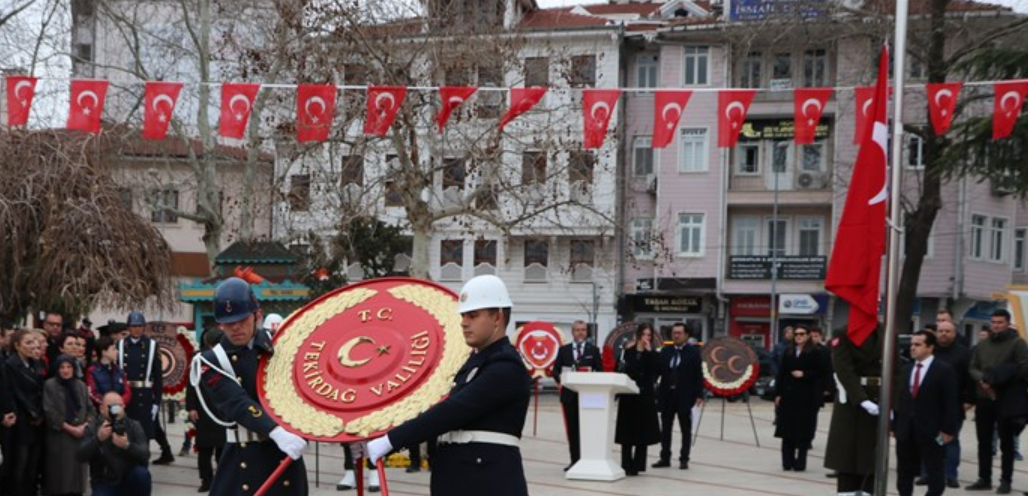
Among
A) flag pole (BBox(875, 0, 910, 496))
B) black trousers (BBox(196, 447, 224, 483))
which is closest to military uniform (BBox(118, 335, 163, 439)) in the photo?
black trousers (BBox(196, 447, 224, 483))

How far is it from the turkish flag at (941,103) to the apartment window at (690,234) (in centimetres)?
3108

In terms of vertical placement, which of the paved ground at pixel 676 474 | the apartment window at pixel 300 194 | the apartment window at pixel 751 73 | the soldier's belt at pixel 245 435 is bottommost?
the paved ground at pixel 676 474

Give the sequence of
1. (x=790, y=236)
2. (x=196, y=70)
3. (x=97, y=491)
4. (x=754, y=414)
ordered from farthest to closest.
Answer: (x=790, y=236)
(x=196, y=70)
(x=754, y=414)
(x=97, y=491)

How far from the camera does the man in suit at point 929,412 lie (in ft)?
41.1

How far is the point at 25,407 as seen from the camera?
12523 mm

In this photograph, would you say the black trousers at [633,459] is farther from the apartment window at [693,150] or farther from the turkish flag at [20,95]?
the apartment window at [693,150]

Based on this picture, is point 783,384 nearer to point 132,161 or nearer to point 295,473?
point 295,473

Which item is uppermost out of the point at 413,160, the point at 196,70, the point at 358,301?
the point at 196,70

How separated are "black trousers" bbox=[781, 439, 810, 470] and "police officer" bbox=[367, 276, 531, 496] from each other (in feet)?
35.6

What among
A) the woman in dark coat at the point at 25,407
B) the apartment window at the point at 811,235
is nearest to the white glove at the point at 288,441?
the woman in dark coat at the point at 25,407

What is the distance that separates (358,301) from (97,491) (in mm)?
5643

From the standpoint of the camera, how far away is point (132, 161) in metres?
28.5

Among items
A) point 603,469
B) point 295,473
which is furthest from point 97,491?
point 603,469

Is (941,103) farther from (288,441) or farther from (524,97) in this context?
(288,441)
